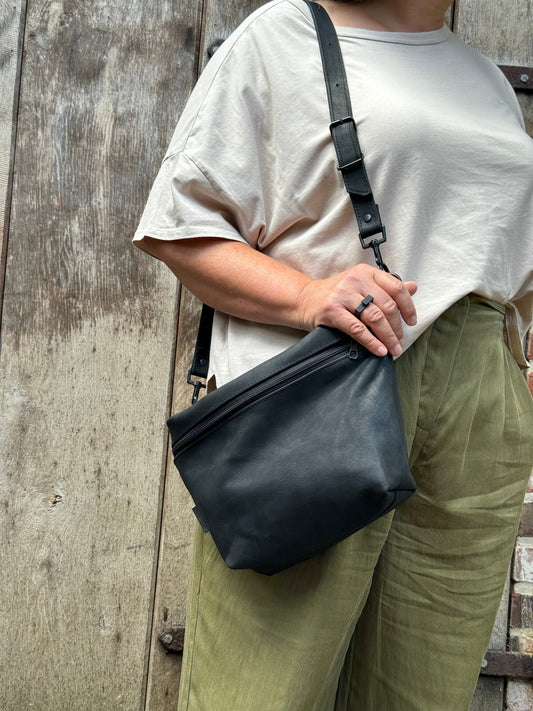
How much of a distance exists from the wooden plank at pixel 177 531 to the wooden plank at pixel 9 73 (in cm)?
29

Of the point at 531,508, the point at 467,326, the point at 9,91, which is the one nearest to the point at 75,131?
the point at 9,91

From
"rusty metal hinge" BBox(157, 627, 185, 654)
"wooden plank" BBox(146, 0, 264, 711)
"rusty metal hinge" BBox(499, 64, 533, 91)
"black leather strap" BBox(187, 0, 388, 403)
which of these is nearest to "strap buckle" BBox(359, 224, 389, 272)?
"black leather strap" BBox(187, 0, 388, 403)

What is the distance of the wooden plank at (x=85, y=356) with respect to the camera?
1.16 m

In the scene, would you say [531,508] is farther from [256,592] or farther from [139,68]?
[139,68]

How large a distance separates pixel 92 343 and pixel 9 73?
45 centimetres

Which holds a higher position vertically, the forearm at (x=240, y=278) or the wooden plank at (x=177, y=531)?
the forearm at (x=240, y=278)

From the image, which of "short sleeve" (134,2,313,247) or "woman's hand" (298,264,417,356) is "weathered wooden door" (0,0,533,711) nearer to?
"short sleeve" (134,2,313,247)

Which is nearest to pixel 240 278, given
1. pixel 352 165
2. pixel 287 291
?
pixel 287 291

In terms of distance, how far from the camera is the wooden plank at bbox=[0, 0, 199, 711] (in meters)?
1.16

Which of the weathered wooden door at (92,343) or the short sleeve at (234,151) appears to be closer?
the short sleeve at (234,151)

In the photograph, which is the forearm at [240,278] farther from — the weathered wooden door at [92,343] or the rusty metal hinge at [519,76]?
the rusty metal hinge at [519,76]

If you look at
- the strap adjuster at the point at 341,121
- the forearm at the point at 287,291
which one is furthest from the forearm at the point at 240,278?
the strap adjuster at the point at 341,121

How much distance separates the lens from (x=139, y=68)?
3.83ft

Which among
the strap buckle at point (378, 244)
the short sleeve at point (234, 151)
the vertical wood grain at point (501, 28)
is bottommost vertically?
the strap buckle at point (378, 244)
